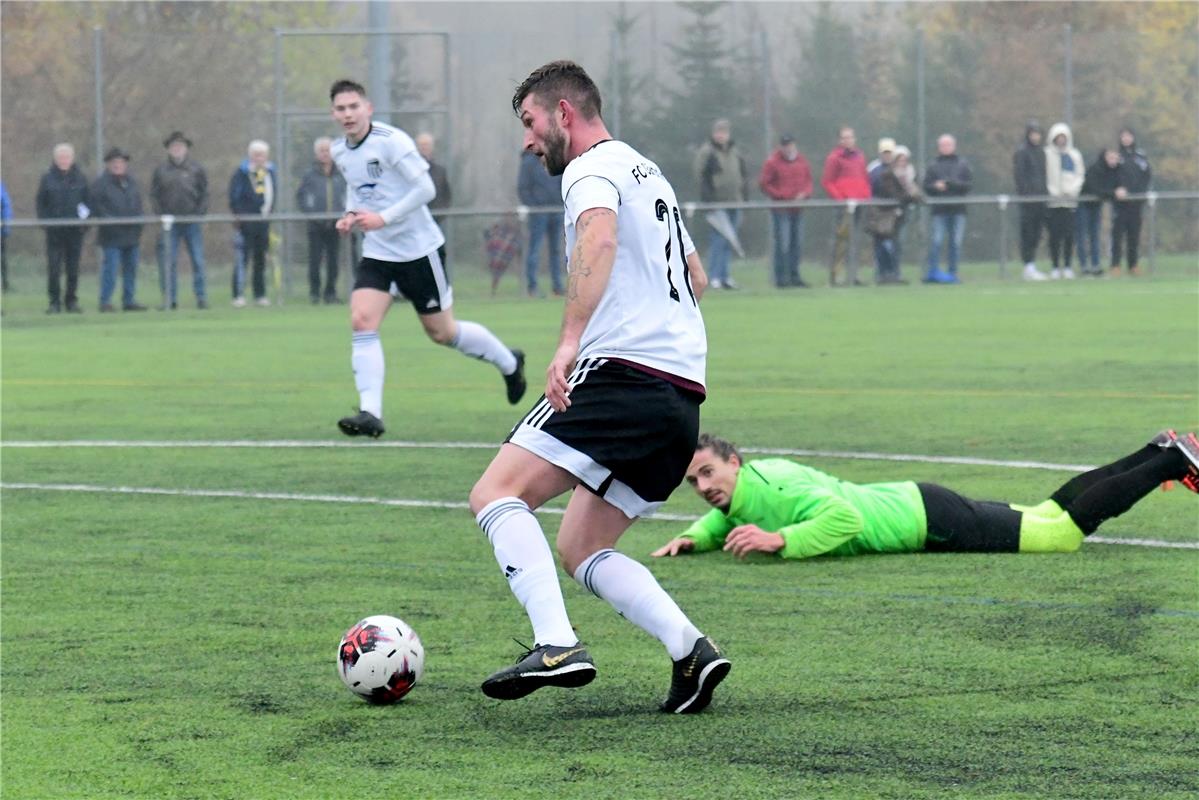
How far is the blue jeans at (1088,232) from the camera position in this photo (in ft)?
99.3

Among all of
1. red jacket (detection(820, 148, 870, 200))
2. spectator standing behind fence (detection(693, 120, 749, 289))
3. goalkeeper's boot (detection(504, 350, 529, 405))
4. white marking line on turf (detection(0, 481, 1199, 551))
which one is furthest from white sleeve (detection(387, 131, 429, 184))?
red jacket (detection(820, 148, 870, 200))

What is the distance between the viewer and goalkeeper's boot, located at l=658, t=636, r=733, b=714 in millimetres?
5406

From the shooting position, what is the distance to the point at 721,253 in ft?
94.0

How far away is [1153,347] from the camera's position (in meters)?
17.5

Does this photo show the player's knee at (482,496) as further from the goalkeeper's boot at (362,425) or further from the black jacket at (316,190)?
the black jacket at (316,190)

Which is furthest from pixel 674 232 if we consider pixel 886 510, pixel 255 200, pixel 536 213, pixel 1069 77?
pixel 1069 77

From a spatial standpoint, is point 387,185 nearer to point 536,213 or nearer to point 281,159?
point 536,213

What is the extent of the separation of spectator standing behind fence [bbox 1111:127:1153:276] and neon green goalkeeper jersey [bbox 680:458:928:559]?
23.2 m

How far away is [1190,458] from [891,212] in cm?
2174

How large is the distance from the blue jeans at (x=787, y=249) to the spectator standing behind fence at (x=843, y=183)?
0.78 meters

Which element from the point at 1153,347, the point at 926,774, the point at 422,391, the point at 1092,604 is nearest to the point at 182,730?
the point at 926,774

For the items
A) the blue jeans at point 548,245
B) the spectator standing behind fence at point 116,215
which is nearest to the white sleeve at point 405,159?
the spectator standing behind fence at point 116,215

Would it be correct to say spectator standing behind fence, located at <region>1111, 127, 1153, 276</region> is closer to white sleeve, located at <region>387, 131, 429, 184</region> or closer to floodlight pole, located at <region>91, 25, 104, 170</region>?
floodlight pole, located at <region>91, 25, 104, 170</region>

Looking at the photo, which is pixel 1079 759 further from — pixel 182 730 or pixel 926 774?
pixel 182 730
